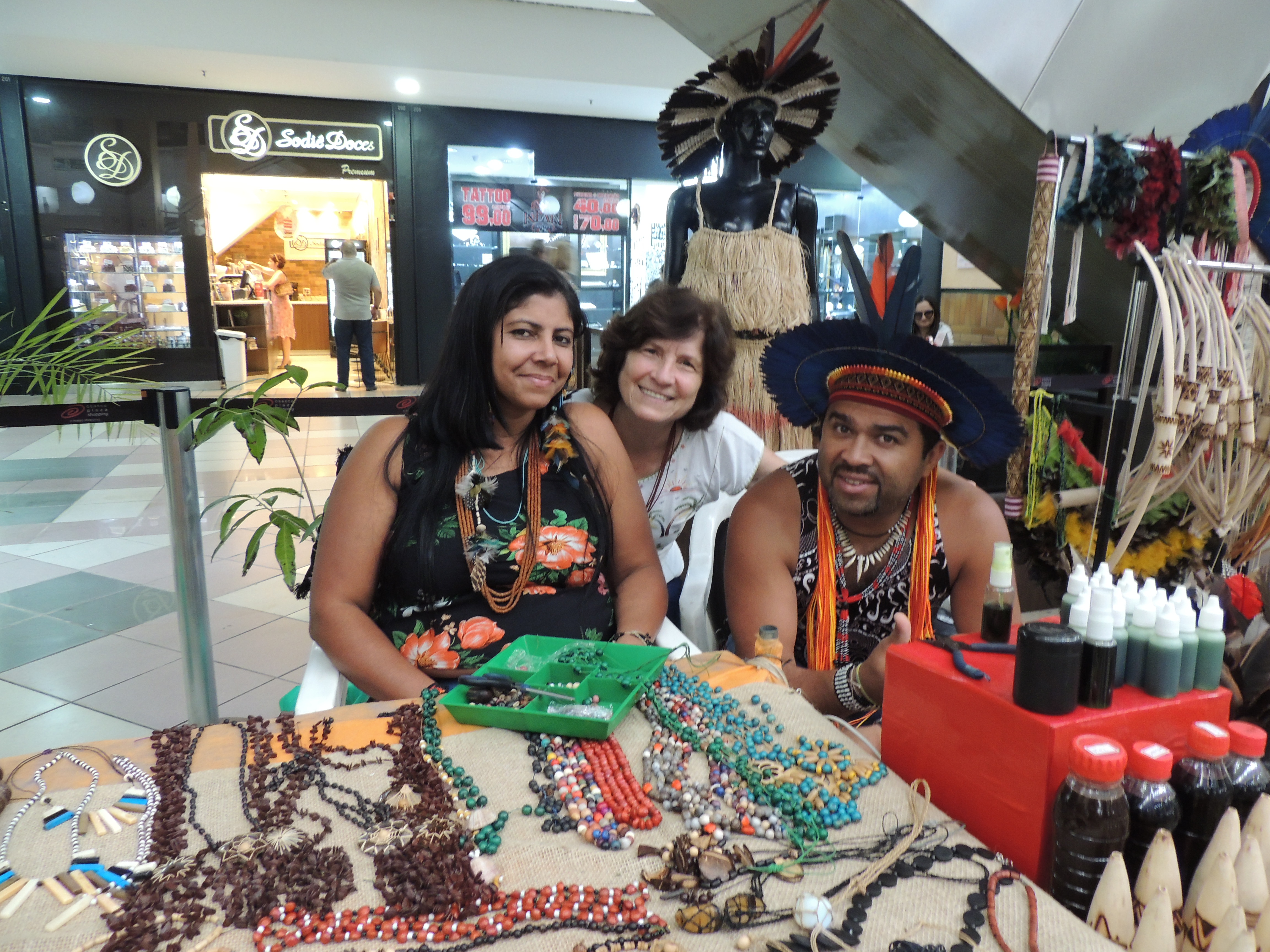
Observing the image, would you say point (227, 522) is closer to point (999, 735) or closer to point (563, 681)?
point (563, 681)

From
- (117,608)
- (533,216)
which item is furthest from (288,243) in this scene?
(117,608)

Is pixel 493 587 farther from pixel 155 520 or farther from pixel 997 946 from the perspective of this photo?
pixel 155 520

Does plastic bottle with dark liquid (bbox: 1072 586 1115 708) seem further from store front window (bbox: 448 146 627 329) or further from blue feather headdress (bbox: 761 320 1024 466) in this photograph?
store front window (bbox: 448 146 627 329)

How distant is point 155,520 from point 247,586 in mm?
1511

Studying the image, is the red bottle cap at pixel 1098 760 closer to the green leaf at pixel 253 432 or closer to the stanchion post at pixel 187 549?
the green leaf at pixel 253 432

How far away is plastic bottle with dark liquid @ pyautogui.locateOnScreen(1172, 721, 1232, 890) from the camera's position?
33.3 inches

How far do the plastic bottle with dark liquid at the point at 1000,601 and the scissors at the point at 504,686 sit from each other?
1.80 ft

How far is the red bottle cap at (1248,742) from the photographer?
859 millimetres

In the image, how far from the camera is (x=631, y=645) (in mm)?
1339

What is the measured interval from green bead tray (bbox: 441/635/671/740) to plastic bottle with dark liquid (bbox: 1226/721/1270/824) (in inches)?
26.5

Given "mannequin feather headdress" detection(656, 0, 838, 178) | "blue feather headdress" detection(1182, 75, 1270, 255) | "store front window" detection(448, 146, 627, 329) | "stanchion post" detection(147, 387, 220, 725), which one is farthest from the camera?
"store front window" detection(448, 146, 627, 329)

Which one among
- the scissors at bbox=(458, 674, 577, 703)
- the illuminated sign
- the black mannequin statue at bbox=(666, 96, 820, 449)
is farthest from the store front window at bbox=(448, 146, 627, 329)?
the scissors at bbox=(458, 674, 577, 703)

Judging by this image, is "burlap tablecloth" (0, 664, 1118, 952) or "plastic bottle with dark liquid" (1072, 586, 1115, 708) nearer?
"burlap tablecloth" (0, 664, 1118, 952)

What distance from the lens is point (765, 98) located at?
323 cm
